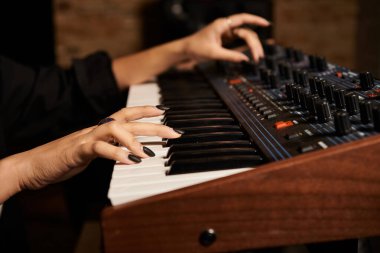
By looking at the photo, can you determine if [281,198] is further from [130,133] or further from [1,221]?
[1,221]

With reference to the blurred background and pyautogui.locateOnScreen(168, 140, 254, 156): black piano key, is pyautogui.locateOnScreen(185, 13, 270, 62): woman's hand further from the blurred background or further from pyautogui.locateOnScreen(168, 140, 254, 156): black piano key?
the blurred background

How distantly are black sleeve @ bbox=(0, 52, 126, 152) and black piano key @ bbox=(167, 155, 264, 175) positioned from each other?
0.80m

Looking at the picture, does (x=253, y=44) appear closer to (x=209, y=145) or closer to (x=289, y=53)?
(x=289, y=53)

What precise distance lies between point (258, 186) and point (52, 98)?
40.2 inches

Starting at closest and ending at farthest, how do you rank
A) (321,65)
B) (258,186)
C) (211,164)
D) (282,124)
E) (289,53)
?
(258,186) < (211,164) < (282,124) < (321,65) < (289,53)

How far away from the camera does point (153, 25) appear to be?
3145 millimetres

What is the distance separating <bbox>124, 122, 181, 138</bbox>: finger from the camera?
0.80 meters

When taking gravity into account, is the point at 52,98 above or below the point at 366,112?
below

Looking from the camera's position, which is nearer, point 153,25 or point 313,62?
point 313,62

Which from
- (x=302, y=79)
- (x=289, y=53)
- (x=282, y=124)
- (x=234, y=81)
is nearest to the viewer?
(x=282, y=124)

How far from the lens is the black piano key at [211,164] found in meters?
0.71

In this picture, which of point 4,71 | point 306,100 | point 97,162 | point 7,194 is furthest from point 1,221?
point 306,100

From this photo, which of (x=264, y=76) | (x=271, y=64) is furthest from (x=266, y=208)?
(x=271, y=64)

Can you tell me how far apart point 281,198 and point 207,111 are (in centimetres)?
45
